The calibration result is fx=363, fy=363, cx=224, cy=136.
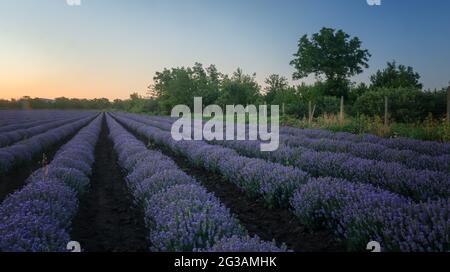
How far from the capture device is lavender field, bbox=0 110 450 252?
2.63 m

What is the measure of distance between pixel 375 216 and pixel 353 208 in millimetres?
377

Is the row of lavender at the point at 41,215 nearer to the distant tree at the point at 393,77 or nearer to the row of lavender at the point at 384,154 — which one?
the row of lavender at the point at 384,154

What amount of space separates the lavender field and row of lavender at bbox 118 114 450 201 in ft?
0.05

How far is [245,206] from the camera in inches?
201

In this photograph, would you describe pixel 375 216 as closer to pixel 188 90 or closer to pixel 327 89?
pixel 327 89

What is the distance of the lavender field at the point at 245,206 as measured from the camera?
2631mm

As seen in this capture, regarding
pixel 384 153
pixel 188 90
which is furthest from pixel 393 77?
pixel 384 153

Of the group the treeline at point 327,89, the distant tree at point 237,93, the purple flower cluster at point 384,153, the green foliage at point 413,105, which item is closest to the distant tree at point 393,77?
the treeline at point 327,89

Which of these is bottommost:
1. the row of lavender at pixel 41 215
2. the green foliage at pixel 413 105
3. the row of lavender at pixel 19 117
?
the row of lavender at pixel 41 215

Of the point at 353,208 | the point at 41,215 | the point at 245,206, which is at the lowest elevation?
the point at 245,206

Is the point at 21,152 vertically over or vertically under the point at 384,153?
under

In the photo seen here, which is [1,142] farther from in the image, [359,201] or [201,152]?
[359,201]

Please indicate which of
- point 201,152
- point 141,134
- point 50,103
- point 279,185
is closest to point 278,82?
point 141,134

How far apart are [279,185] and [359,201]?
148 cm
